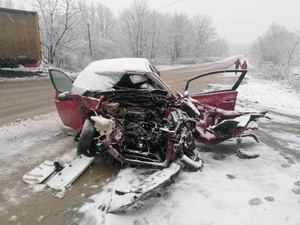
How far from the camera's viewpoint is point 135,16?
37812 mm

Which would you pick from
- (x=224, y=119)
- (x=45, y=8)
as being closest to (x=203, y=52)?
(x=45, y=8)

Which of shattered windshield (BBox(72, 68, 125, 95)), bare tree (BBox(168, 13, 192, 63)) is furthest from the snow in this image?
bare tree (BBox(168, 13, 192, 63))

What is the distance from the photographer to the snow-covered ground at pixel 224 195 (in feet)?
10.2

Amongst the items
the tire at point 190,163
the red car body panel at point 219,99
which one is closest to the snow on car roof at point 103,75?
the red car body panel at point 219,99

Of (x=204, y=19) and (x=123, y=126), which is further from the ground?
(x=204, y=19)

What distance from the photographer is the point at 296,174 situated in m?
4.29

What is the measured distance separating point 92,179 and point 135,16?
36.6 metres

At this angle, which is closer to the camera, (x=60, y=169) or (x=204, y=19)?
(x=60, y=169)

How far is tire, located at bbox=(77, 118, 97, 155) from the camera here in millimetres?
4449

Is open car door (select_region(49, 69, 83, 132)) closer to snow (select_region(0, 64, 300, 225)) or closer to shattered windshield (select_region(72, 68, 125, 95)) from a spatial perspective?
shattered windshield (select_region(72, 68, 125, 95))

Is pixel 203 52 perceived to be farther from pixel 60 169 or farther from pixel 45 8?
pixel 60 169

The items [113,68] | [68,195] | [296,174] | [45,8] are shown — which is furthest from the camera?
[45,8]

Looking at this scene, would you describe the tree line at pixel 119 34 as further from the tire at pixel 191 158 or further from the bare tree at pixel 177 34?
the tire at pixel 191 158

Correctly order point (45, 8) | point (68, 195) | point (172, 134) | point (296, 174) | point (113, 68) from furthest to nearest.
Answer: point (45, 8) → point (113, 68) → point (296, 174) → point (172, 134) → point (68, 195)
